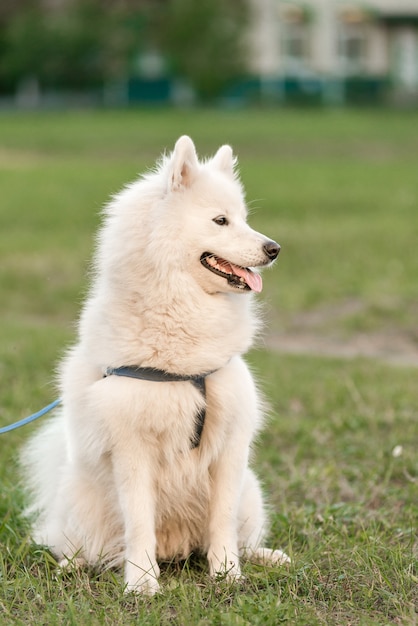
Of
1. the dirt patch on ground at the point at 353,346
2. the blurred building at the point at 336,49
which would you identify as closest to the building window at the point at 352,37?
the blurred building at the point at 336,49

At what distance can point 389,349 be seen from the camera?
8672mm

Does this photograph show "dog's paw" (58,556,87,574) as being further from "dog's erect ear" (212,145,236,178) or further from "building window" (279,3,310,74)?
"building window" (279,3,310,74)

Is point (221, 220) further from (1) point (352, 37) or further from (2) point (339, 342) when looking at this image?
(1) point (352, 37)

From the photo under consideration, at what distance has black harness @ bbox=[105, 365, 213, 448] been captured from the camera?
3.72 m

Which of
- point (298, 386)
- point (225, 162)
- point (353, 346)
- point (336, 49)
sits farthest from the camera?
point (336, 49)

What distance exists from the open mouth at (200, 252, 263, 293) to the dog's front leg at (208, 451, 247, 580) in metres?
0.63

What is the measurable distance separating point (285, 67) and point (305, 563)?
4454cm

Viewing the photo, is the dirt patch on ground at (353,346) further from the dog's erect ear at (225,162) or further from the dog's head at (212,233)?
the dog's head at (212,233)

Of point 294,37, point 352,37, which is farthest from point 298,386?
point 352,37

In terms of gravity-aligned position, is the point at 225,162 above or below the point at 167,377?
above

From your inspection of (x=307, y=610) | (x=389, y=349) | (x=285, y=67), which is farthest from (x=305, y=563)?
(x=285, y=67)

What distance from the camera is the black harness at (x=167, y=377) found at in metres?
3.72

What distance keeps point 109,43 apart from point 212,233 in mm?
39721

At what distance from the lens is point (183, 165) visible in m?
3.72
